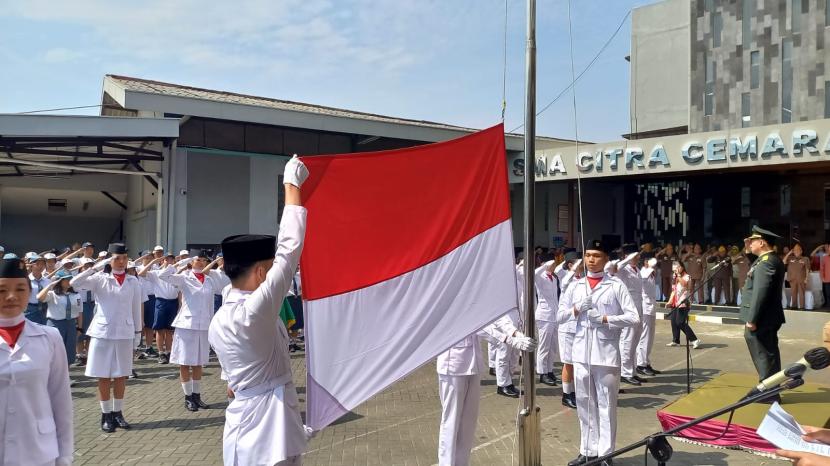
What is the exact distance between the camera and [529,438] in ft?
15.2

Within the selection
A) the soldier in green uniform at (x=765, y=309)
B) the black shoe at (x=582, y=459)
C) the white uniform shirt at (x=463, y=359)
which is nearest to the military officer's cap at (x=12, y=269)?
the white uniform shirt at (x=463, y=359)

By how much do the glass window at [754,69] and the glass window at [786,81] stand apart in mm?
799

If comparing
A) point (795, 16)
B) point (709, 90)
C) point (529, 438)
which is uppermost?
point (795, 16)

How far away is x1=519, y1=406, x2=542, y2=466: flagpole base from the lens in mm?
4594

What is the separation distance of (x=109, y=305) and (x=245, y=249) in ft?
17.0

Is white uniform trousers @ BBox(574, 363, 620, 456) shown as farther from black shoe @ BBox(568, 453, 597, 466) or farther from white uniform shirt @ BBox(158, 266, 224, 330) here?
white uniform shirt @ BBox(158, 266, 224, 330)

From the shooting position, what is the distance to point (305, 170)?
3246mm

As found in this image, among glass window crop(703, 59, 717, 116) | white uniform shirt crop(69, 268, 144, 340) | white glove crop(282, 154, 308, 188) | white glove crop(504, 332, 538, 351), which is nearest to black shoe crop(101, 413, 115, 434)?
white uniform shirt crop(69, 268, 144, 340)

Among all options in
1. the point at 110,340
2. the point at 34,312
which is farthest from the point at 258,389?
the point at 34,312

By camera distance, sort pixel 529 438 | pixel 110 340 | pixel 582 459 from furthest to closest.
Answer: pixel 110 340 → pixel 582 459 → pixel 529 438

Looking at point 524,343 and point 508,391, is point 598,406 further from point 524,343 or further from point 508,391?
point 508,391

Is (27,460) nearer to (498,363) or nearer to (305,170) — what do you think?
(305,170)

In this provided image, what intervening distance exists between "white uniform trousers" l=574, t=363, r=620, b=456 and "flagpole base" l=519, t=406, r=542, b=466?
4.14 feet

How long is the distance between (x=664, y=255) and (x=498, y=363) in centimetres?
1378
